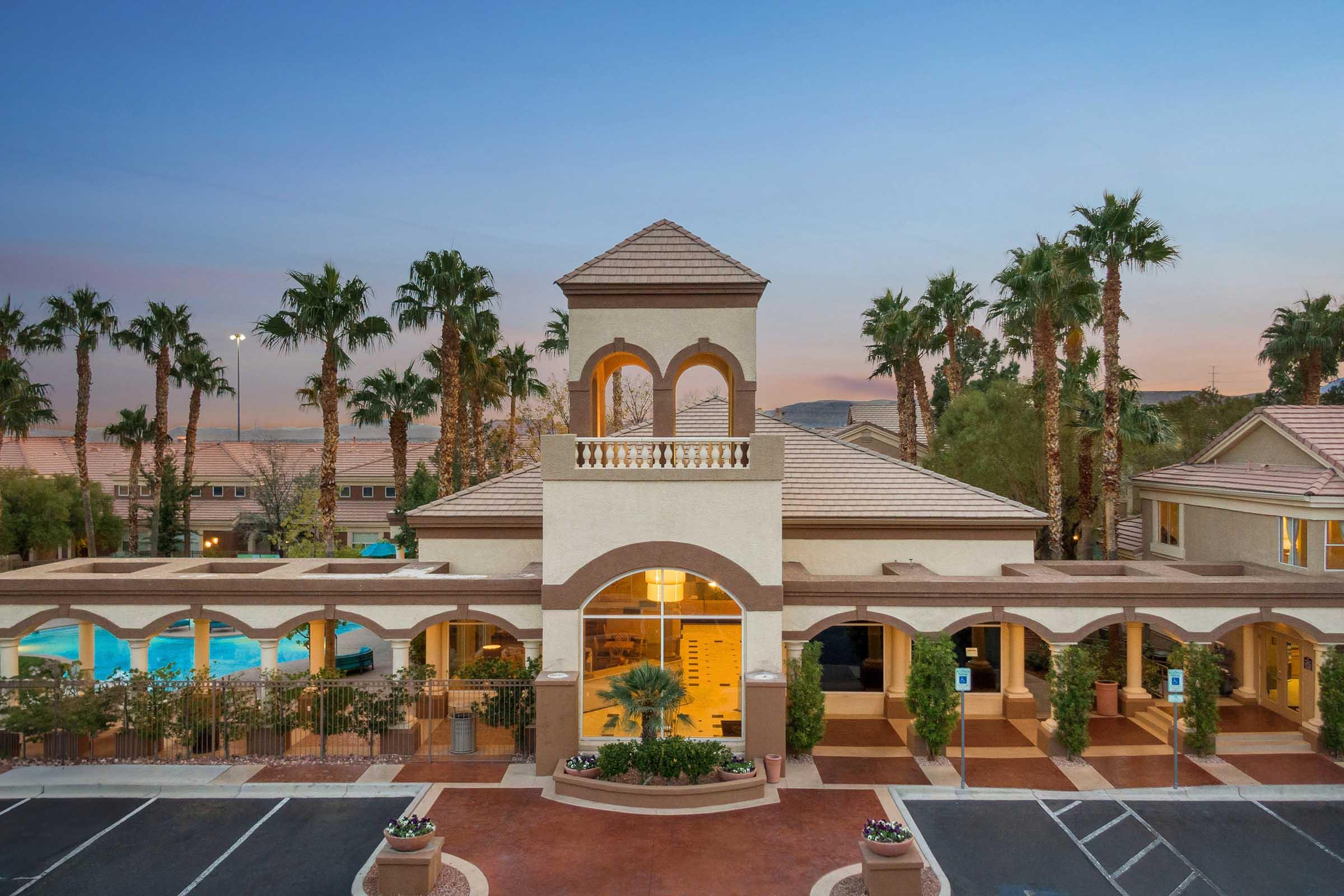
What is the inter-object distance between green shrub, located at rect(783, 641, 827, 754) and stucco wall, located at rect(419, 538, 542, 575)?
7.98 metres

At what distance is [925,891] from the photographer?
38.7 ft

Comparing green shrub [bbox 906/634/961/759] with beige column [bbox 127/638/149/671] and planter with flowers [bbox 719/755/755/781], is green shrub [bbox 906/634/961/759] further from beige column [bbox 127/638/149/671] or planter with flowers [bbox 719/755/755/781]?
beige column [bbox 127/638/149/671]

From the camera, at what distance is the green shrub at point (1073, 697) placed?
1684 centimetres

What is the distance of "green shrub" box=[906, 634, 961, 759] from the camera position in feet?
55.0

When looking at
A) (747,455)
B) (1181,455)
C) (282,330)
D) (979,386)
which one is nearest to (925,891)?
(747,455)

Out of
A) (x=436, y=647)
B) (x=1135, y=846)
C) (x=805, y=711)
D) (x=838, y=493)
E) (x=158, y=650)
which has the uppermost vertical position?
(x=838, y=493)

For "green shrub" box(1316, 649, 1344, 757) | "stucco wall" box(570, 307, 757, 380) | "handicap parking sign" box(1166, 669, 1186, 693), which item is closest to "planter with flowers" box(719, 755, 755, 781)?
"stucco wall" box(570, 307, 757, 380)

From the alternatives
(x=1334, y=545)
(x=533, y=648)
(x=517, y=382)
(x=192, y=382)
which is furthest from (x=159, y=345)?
(x=1334, y=545)

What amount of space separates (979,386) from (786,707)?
48656 mm

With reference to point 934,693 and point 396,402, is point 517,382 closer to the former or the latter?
point 396,402

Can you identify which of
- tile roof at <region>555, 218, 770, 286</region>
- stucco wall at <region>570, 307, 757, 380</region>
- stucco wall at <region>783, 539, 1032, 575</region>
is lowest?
stucco wall at <region>783, 539, 1032, 575</region>

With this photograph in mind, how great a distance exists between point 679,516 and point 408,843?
742 centimetres

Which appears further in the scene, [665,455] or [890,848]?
[665,455]

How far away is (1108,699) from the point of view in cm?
2006
